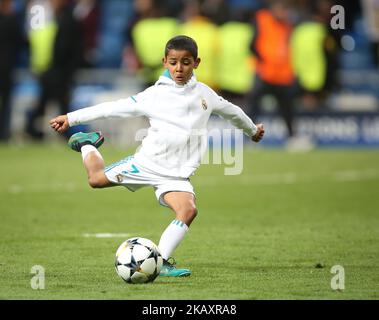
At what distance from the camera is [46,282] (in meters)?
7.81

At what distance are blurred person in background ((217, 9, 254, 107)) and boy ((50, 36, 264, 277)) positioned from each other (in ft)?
48.4

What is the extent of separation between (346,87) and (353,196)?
9837 mm

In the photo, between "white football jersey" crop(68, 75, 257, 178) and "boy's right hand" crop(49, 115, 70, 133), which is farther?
"white football jersey" crop(68, 75, 257, 178)

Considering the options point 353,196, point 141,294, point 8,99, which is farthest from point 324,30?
point 141,294

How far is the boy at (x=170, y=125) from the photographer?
8180mm

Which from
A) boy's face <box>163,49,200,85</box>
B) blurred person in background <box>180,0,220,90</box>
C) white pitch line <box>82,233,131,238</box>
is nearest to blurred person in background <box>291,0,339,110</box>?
blurred person in background <box>180,0,220,90</box>

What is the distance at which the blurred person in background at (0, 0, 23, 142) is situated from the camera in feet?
75.0

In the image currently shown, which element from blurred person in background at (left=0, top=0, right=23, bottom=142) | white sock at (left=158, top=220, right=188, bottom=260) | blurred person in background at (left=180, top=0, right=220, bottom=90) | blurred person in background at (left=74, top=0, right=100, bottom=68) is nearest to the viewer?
white sock at (left=158, top=220, right=188, bottom=260)

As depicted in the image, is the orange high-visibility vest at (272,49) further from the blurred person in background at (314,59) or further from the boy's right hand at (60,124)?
the boy's right hand at (60,124)

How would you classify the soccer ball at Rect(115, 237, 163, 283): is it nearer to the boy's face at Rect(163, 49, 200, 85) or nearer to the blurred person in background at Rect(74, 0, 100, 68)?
the boy's face at Rect(163, 49, 200, 85)

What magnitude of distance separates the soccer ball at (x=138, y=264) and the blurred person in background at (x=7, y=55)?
1556 centimetres

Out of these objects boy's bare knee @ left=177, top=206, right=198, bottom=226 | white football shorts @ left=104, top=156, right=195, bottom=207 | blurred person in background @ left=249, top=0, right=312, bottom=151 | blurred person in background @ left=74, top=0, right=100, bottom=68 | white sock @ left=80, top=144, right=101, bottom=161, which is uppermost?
blurred person in background @ left=74, top=0, right=100, bottom=68

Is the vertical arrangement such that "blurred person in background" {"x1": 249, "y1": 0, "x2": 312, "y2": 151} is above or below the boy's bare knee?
above
